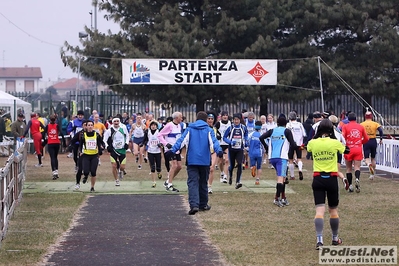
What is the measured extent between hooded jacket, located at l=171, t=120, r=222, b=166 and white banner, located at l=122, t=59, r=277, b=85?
1685 cm

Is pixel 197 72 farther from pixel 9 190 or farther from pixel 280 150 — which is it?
pixel 9 190

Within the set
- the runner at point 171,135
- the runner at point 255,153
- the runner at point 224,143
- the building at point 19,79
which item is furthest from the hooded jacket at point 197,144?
the building at point 19,79

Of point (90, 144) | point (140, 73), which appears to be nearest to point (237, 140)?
point (90, 144)

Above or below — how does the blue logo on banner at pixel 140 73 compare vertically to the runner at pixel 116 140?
above

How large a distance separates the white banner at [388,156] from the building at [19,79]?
133 m

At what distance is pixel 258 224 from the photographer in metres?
13.9

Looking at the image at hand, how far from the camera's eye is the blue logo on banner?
32375 millimetres

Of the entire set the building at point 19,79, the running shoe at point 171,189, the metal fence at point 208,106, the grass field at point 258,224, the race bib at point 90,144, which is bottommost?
the grass field at point 258,224

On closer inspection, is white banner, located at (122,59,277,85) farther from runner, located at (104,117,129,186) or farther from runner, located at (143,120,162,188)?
runner, located at (104,117,129,186)

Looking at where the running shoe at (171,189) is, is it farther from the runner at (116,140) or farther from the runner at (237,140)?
the runner at (116,140)

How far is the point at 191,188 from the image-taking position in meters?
15.5

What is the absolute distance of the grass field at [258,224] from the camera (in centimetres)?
1101

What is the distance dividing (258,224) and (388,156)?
11.9m

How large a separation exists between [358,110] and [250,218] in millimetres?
31565
